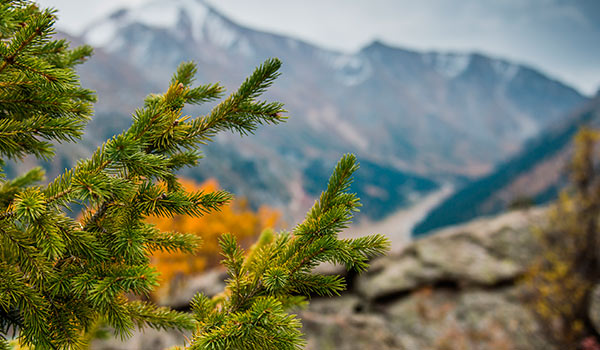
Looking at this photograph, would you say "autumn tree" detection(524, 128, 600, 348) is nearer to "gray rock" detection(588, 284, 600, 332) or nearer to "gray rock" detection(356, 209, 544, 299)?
"gray rock" detection(588, 284, 600, 332)

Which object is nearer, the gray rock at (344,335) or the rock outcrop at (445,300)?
the gray rock at (344,335)

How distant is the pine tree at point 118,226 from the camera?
107cm

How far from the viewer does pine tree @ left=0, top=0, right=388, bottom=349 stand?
107 centimetres

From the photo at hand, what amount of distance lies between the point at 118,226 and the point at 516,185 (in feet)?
585

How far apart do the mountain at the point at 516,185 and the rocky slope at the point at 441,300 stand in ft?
333

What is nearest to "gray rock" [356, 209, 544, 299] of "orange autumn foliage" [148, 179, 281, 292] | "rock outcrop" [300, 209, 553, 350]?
"rock outcrop" [300, 209, 553, 350]

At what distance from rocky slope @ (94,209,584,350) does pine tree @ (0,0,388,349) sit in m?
6.67

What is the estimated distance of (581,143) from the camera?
287 inches

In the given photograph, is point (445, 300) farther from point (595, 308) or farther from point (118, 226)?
point (118, 226)

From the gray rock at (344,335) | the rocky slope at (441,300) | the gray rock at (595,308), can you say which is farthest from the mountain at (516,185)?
the gray rock at (344,335)

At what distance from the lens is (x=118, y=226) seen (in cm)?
120

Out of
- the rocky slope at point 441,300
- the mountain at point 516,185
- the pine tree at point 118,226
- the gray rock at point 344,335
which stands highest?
the mountain at point 516,185

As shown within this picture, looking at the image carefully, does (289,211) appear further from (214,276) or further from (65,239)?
(65,239)

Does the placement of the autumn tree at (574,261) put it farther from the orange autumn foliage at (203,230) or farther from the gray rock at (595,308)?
the orange autumn foliage at (203,230)
